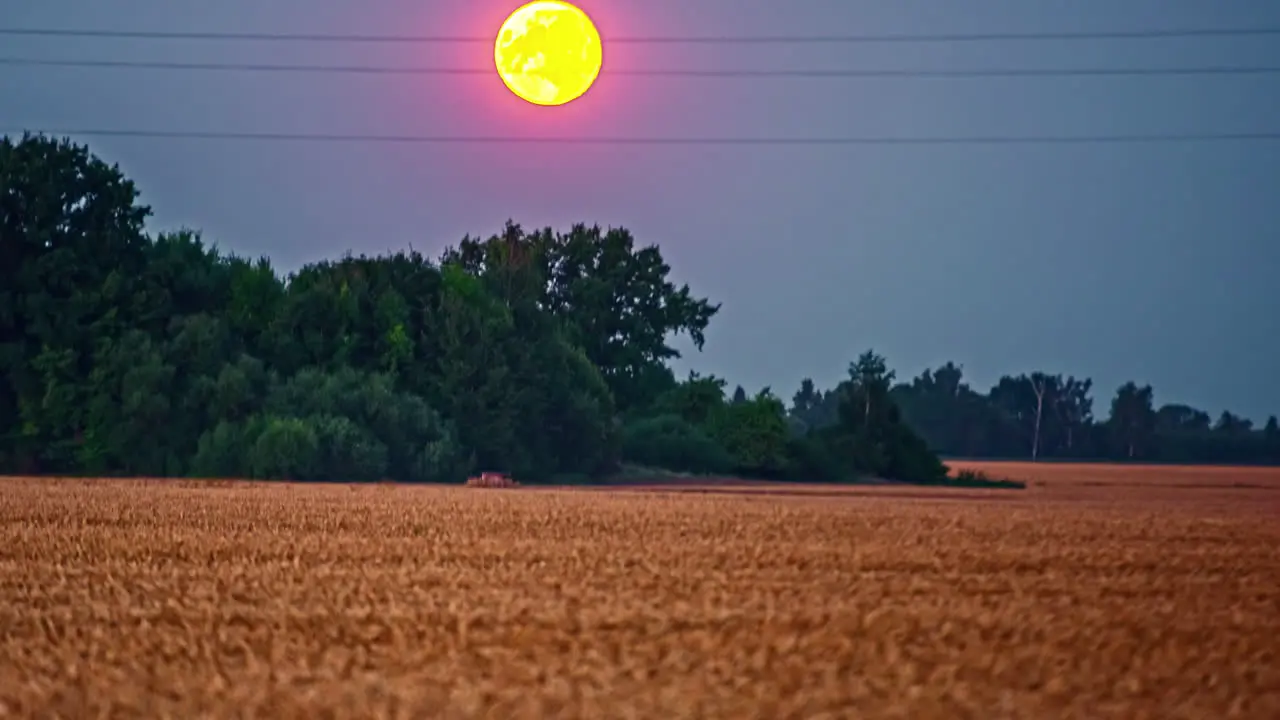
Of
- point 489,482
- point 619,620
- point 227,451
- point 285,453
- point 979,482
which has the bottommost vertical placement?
point 619,620

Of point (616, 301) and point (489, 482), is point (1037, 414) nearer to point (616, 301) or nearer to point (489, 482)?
point (616, 301)

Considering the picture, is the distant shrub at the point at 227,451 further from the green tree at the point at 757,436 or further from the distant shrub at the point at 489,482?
the green tree at the point at 757,436

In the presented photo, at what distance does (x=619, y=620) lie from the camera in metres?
12.0

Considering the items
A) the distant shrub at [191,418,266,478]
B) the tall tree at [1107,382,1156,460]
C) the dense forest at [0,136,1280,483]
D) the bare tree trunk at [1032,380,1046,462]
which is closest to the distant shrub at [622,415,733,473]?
the dense forest at [0,136,1280,483]

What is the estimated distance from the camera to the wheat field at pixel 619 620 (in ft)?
29.9

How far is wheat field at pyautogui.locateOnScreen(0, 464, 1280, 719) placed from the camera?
9.11 m

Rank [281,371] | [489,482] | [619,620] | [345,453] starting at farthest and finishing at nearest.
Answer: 1. [281,371]
2. [345,453]
3. [489,482]
4. [619,620]

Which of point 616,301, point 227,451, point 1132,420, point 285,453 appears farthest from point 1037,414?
point 285,453

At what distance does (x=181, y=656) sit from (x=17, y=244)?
142 ft

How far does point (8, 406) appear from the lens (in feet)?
Answer: 161

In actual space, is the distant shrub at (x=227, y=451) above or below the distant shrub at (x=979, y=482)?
below

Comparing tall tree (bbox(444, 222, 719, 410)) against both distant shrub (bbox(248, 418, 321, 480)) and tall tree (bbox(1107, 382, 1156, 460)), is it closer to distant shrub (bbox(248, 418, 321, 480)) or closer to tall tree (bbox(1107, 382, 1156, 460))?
distant shrub (bbox(248, 418, 321, 480))

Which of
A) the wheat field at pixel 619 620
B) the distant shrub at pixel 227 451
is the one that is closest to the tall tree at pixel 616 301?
the distant shrub at pixel 227 451

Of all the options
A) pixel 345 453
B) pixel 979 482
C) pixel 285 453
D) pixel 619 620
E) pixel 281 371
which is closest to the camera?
pixel 619 620
